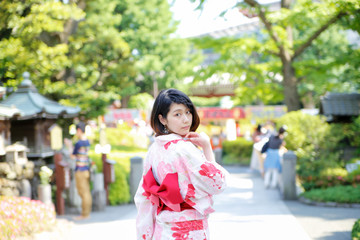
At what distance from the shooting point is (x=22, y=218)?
523cm

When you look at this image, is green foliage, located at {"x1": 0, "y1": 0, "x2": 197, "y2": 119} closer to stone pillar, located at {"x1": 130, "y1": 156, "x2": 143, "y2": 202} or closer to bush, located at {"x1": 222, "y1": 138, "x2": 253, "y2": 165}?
stone pillar, located at {"x1": 130, "y1": 156, "x2": 143, "y2": 202}

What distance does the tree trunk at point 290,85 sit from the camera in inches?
616

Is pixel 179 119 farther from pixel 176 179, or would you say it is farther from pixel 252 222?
pixel 252 222

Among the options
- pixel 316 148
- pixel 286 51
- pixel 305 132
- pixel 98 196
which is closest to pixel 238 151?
pixel 286 51

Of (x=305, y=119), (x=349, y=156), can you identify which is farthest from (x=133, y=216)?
(x=349, y=156)

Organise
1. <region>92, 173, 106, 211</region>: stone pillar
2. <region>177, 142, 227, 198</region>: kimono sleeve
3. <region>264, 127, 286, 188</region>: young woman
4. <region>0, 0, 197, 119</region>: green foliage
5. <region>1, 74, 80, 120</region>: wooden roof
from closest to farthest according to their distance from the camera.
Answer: <region>177, 142, 227, 198</region>: kimono sleeve
<region>0, 0, 197, 119</region>: green foliage
<region>1, 74, 80, 120</region>: wooden roof
<region>92, 173, 106, 211</region>: stone pillar
<region>264, 127, 286, 188</region>: young woman

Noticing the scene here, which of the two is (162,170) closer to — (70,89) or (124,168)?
(124,168)

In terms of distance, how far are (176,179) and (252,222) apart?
515cm

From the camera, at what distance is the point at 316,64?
1599 centimetres

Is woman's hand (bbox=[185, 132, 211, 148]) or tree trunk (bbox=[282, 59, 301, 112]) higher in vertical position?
tree trunk (bbox=[282, 59, 301, 112])

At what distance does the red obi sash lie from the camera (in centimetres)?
262

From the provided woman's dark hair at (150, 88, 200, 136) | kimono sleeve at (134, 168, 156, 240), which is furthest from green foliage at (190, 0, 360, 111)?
kimono sleeve at (134, 168, 156, 240)

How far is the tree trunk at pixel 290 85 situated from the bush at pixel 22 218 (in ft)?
39.3

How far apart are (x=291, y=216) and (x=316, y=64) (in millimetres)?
9696
